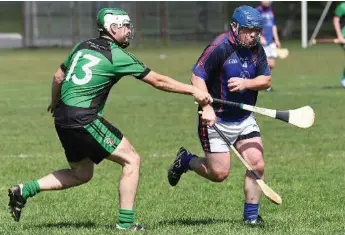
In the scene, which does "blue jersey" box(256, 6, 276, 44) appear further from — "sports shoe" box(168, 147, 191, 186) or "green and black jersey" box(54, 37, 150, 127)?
"green and black jersey" box(54, 37, 150, 127)

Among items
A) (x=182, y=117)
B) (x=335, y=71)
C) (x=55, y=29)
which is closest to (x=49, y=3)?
(x=55, y=29)

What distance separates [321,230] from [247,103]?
1269mm

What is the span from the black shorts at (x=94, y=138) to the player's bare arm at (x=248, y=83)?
1.02 m

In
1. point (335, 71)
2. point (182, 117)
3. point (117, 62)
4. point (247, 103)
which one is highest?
point (117, 62)

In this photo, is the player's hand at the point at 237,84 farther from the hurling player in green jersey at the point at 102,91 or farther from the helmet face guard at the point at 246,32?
the hurling player in green jersey at the point at 102,91

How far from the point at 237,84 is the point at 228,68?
20 cm

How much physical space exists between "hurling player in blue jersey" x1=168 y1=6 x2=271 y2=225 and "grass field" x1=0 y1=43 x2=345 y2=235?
1.40 feet

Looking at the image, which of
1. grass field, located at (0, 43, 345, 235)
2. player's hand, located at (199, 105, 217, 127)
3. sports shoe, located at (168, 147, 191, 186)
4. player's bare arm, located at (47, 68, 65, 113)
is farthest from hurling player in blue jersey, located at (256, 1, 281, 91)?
player's bare arm, located at (47, 68, 65, 113)

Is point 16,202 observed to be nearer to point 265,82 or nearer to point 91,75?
point 91,75

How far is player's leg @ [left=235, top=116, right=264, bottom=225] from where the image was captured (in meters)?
7.50

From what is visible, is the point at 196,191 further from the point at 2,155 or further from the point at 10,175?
the point at 2,155

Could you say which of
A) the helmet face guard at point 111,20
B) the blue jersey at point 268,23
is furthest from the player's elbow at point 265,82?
the blue jersey at point 268,23

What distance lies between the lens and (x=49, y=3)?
41.9 metres

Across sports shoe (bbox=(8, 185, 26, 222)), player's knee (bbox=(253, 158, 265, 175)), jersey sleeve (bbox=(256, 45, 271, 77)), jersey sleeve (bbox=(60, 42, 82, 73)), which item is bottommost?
sports shoe (bbox=(8, 185, 26, 222))
